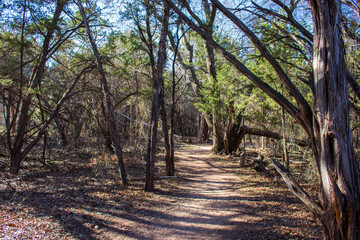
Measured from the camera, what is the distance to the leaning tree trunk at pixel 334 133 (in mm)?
3328

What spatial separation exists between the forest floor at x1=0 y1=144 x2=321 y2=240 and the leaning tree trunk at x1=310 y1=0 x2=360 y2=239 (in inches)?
55.4

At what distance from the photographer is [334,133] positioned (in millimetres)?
3447

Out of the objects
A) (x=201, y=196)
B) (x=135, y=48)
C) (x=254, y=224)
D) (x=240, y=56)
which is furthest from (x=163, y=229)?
(x=135, y=48)

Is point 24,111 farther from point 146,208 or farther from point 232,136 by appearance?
point 232,136

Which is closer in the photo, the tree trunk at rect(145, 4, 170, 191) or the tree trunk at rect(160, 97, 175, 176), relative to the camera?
the tree trunk at rect(145, 4, 170, 191)

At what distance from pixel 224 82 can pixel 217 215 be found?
24.1 ft

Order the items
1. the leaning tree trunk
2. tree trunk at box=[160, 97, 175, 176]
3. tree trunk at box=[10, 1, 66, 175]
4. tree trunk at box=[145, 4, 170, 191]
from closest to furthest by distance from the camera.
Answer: the leaning tree trunk, tree trunk at box=[145, 4, 170, 191], tree trunk at box=[10, 1, 66, 175], tree trunk at box=[160, 97, 175, 176]

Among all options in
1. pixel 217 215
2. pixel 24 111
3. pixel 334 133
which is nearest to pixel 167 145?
pixel 217 215

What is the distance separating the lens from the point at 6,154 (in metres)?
9.88

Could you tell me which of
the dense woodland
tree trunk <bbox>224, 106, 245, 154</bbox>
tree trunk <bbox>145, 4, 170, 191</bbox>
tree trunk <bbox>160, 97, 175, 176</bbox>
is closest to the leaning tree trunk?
the dense woodland

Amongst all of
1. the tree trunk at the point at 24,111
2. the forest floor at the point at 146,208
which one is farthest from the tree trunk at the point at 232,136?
the tree trunk at the point at 24,111

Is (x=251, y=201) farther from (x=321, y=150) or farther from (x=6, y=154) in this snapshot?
(x=6, y=154)

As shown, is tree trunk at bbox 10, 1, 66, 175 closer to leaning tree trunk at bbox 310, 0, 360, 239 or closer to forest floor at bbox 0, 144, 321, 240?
forest floor at bbox 0, 144, 321, 240

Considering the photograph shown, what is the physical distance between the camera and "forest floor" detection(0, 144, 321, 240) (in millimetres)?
4859
